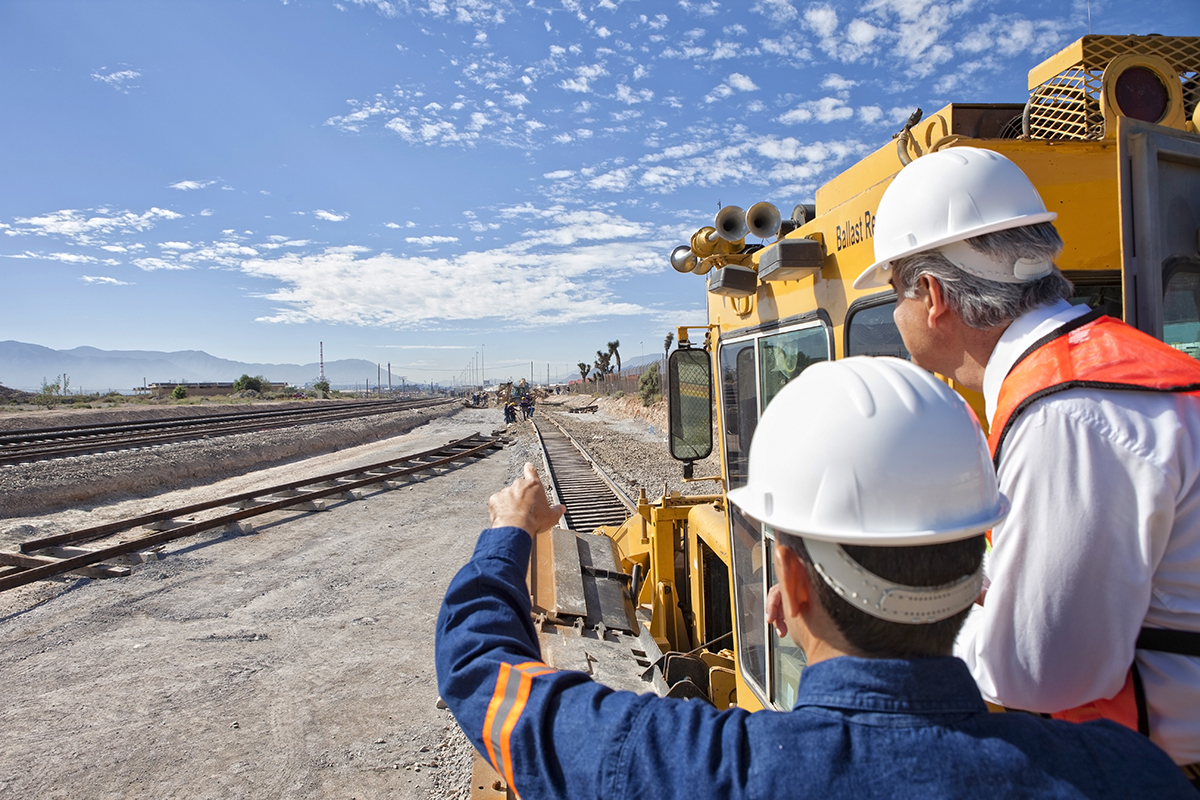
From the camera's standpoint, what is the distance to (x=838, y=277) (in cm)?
252

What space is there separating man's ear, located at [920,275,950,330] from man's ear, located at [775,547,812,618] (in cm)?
84

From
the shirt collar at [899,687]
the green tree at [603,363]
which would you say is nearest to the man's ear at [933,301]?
the shirt collar at [899,687]

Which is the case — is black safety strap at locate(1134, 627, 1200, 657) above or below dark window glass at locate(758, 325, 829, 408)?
below

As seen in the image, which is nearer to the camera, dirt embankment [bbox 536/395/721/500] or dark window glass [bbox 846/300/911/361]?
dark window glass [bbox 846/300/911/361]

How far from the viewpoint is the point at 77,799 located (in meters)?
4.43

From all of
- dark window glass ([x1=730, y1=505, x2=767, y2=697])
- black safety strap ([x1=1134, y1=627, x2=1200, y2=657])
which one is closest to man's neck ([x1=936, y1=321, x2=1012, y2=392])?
black safety strap ([x1=1134, y1=627, x2=1200, y2=657])

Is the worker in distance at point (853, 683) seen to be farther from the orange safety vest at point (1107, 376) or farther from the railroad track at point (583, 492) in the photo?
the railroad track at point (583, 492)

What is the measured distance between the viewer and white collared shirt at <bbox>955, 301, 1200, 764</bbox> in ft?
3.94

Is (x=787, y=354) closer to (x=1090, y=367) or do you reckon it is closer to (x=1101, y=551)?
(x=1090, y=367)

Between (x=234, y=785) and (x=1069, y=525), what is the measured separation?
5.26m

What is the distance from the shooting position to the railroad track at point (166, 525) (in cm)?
887

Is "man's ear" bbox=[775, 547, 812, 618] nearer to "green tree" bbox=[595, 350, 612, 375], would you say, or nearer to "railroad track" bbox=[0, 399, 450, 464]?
"railroad track" bbox=[0, 399, 450, 464]

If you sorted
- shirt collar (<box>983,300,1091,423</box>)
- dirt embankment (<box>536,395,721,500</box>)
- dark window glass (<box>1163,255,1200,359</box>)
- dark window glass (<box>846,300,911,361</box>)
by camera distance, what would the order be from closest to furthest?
shirt collar (<box>983,300,1091,423</box>)
dark window glass (<box>1163,255,1200,359</box>)
dark window glass (<box>846,300,911,361</box>)
dirt embankment (<box>536,395,721,500</box>)

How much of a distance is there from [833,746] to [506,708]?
1.80ft
